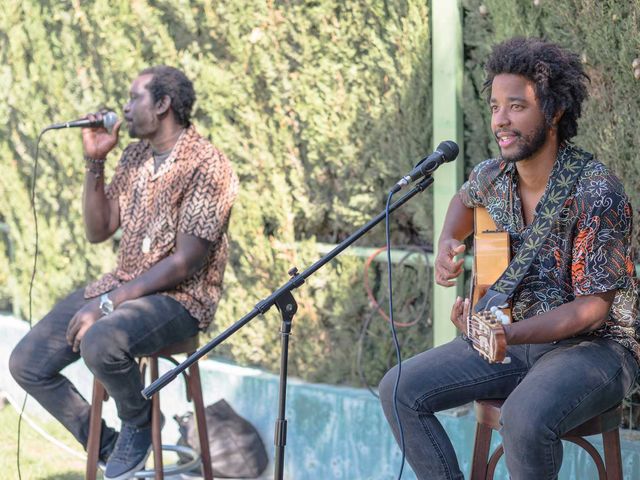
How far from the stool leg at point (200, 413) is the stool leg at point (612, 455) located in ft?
5.55

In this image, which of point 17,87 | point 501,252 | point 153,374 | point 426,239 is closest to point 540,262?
point 501,252

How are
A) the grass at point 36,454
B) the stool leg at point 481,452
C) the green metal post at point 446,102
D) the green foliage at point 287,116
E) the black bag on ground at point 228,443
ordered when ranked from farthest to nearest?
1. the grass at point 36,454
2. the black bag on ground at point 228,443
3. the green foliage at point 287,116
4. the green metal post at point 446,102
5. the stool leg at point 481,452

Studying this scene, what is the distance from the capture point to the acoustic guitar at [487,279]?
9.87ft

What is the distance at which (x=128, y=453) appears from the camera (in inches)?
166

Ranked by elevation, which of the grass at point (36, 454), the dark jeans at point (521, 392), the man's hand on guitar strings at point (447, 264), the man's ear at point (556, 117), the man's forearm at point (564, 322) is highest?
the man's ear at point (556, 117)

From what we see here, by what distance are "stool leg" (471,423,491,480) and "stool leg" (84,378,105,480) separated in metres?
1.58

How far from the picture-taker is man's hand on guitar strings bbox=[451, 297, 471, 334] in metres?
3.27

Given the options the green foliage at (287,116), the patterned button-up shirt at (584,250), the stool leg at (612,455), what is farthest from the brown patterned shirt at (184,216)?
the stool leg at (612,455)

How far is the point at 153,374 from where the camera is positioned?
14.4 feet

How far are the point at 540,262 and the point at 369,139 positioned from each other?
1.67 metres

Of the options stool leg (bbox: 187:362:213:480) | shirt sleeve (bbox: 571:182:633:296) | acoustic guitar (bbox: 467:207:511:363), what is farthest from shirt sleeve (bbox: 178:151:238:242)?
shirt sleeve (bbox: 571:182:633:296)

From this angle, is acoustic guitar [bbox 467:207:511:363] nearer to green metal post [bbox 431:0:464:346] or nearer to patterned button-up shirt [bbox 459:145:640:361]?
patterned button-up shirt [bbox 459:145:640:361]

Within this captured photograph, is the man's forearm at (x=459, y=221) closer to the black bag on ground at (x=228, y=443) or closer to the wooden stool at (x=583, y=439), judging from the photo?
the wooden stool at (x=583, y=439)

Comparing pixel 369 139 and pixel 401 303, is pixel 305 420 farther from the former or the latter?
pixel 369 139
